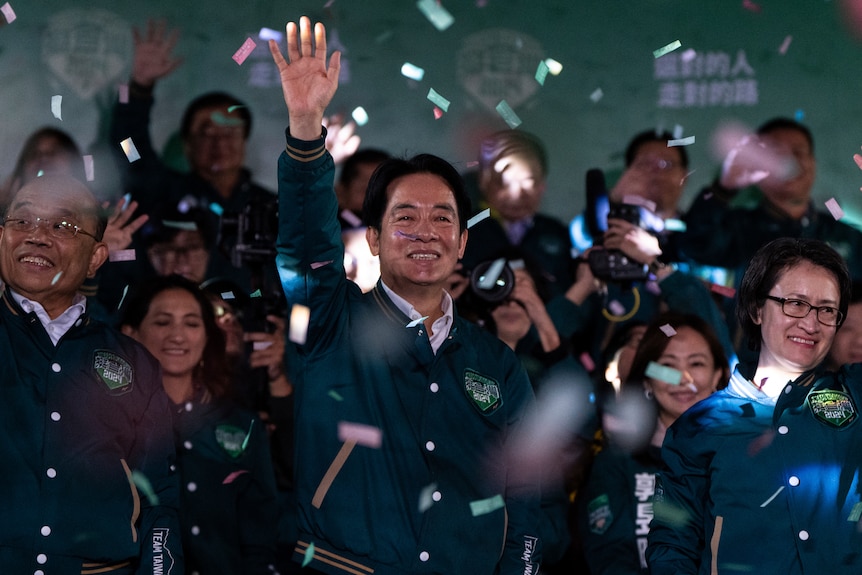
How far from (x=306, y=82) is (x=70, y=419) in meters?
0.89

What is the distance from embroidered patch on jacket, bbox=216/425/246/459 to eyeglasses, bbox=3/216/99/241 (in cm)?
102

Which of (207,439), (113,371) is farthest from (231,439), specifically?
(113,371)

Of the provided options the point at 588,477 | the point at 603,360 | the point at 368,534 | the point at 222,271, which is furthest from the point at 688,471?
the point at 222,271

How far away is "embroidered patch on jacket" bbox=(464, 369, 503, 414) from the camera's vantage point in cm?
275

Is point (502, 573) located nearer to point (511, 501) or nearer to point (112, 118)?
point (511, 501)

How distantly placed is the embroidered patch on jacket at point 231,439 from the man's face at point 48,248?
913mm

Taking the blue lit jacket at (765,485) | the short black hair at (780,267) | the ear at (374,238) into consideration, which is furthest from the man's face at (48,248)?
the short black hair at (780,267)

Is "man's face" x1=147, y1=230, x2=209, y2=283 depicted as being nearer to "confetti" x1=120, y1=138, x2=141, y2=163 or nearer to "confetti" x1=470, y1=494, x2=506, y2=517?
"confetti" x1=120, y1=138, x2=141, y2=163

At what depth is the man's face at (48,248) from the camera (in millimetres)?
2791

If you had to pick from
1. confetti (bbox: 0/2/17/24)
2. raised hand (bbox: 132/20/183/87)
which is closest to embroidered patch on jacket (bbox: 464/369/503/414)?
raised hand (bbox: 132/20/183/87)

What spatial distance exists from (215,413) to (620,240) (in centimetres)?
145

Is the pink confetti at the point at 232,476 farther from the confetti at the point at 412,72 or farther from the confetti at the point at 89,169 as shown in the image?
the confetti at the point at 412,72

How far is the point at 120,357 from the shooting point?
286 centimetres

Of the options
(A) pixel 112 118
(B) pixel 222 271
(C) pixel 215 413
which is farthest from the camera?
(A) pixel 112 118
